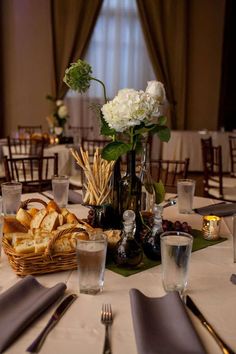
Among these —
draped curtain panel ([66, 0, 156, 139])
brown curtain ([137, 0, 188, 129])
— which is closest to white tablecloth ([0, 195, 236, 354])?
draped curtain panel ([66, 0, 156, 139])

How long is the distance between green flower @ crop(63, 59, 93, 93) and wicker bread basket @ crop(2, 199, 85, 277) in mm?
499

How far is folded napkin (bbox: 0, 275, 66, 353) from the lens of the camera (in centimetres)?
88

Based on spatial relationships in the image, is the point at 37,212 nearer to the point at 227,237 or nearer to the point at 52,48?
the point at 227,237

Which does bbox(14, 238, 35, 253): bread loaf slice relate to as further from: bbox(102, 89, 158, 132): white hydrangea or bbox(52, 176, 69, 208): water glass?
bbox(52, 176, 69, 208): water glass

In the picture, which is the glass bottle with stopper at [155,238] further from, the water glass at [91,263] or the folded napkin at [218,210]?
the folded napkin at [218,210]

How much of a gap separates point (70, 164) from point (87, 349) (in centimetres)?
341

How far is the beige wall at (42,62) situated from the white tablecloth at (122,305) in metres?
6.64

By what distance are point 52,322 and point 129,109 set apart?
67 cm

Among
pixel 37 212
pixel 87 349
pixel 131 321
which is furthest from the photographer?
pixel 37 212

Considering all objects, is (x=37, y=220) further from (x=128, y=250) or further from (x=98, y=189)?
(x=128, y=250)

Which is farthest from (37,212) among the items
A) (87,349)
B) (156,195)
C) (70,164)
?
(70,164)

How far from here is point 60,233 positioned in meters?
1.17

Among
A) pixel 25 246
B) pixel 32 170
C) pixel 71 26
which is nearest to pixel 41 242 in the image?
pixel 25 246

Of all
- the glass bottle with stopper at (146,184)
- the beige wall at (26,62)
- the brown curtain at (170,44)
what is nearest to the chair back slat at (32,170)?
the glass bottle with stopper at (146,184)
